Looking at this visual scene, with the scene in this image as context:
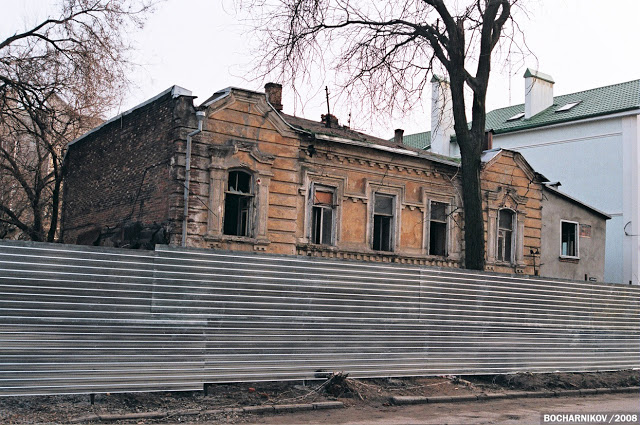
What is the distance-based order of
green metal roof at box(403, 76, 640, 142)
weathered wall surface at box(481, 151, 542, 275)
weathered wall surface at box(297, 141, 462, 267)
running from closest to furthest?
weathered wall surface at box(297, 141, 462, 267) < weathered wall surface at box(481, 151, 542, 275) < green metal roof at box(403, 76, 640, 142)

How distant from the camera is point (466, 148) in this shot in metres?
15.2

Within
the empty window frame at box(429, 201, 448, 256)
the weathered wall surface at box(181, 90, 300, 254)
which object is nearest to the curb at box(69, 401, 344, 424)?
the weathered wall surface at box(181, 90, 300, 254)

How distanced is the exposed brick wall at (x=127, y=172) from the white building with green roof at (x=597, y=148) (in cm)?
1619

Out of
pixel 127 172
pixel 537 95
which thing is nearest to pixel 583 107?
pixel 537 95

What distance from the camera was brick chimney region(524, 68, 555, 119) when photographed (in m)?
33.8

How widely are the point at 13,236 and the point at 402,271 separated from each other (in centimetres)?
2098

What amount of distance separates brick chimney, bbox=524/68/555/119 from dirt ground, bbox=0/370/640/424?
22.4 meters

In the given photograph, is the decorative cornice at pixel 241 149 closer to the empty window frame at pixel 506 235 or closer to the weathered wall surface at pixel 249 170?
the weathered wall surface at pixel 249 170

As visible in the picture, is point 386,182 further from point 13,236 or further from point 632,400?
point 13,236

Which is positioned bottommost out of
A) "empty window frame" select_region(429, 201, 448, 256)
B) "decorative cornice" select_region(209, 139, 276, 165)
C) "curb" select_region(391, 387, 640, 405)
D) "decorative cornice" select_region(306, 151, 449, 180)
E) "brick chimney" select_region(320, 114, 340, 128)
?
"curb" select_region(391, 387, 640, 405)

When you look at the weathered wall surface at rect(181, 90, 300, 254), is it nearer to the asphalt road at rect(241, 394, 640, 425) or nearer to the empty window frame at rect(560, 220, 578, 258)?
the asphalt road at rect(241, 394, 640, 425)

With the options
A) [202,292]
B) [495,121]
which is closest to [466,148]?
[202,292]

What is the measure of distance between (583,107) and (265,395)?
26658mm

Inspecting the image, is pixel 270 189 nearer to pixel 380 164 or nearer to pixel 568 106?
pixel 380 164
